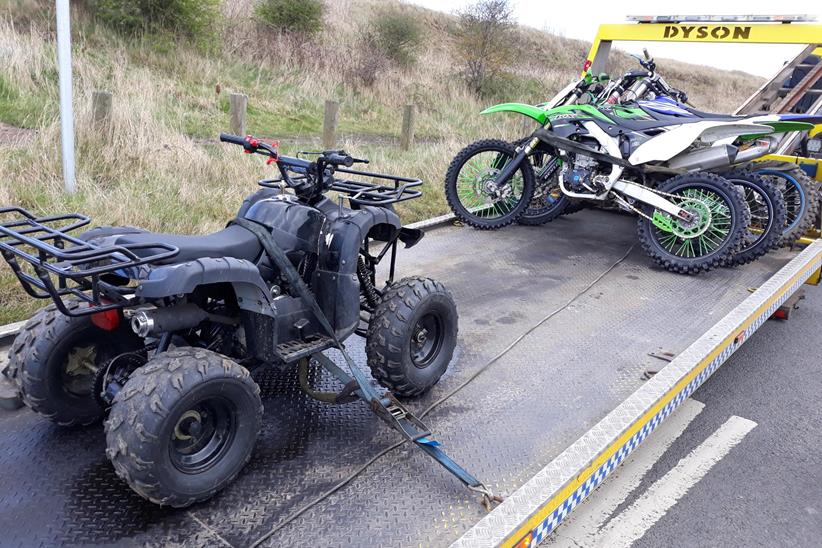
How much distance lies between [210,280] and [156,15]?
12.0 metres

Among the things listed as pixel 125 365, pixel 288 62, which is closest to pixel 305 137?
pixel 288 62

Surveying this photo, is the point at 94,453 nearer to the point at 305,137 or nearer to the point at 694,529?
the point at 694,529

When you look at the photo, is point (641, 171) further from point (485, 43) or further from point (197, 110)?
point (485, 43)

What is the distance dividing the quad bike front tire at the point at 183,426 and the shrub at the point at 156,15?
11764 millimetres

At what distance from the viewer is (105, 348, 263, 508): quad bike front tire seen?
2.14m

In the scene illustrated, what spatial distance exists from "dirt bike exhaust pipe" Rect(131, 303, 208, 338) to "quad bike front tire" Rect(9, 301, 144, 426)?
15.1 inches

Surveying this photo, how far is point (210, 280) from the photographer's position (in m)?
2.37

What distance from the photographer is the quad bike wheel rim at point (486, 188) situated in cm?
615

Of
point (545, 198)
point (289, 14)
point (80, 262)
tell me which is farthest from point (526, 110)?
point (289, 14)

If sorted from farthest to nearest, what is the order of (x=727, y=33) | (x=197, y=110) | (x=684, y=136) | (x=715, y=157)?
(x=197, y=110) → (x=727, y=33) → (x=715, y=157) → (x=684, y=136)

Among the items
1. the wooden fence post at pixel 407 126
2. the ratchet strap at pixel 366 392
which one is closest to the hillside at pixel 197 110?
the wooden fence post at pixel 407 126

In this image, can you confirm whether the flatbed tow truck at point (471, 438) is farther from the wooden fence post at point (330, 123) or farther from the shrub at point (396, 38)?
the shrub at point (396, 38)

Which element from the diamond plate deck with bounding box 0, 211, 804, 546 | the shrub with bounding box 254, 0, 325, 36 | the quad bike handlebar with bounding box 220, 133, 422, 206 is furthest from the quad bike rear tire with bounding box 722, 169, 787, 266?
the shrub with bounding box 254, 0, 325, 36

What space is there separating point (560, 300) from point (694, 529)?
189 centimetres
